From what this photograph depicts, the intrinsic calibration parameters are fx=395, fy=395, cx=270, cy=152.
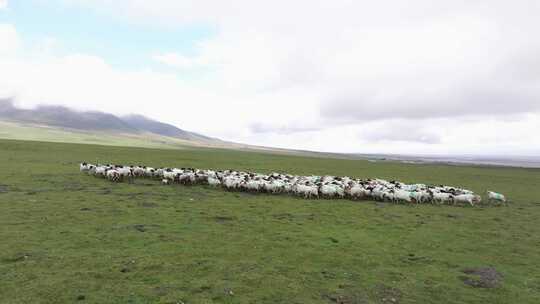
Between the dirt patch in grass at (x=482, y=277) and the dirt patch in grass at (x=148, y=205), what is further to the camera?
the dirt patch in grass at (x=148, y=205)

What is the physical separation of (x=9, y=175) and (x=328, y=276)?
71.7ft

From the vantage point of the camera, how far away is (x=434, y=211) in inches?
696

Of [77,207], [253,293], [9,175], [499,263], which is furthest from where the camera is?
[9,175]

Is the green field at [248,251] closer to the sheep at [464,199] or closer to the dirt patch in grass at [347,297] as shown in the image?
the dirt patch in grass at [347,297]

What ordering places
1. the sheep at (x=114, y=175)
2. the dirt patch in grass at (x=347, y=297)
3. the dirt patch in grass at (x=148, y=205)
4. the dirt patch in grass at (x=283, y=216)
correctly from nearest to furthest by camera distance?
the dirt patch in grass at (x=347, y=297), the dirt patch in grass at (x=283, y=216), the dirt patch in grass at (x=148, y=205), the sheep at (x=114, y=175)

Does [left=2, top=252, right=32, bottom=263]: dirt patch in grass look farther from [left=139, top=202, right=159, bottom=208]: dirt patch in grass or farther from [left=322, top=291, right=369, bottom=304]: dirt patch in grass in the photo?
[left=139, top=202, right=159, bottom=208]: dirt patch in grass

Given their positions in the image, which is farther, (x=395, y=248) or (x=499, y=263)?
(x=395, y=248)

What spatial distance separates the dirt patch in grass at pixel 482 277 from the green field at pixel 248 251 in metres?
0.16

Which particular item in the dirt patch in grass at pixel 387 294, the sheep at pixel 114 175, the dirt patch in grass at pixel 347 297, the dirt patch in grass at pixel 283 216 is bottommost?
the dirt patch in grass at pixel 347 297

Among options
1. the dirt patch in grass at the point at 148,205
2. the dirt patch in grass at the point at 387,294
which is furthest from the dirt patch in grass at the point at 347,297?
the dirt patch in grass at the point at 148,205

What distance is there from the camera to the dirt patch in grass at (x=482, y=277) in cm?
825

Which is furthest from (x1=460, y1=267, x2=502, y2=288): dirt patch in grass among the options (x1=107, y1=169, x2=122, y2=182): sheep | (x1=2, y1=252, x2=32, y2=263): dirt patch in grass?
(x1=107, y1=169, x2=122, y2=182): sheep

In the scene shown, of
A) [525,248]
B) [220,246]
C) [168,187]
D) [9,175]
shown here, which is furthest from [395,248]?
[9,175]

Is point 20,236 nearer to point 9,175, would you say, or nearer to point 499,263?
point 499,263
